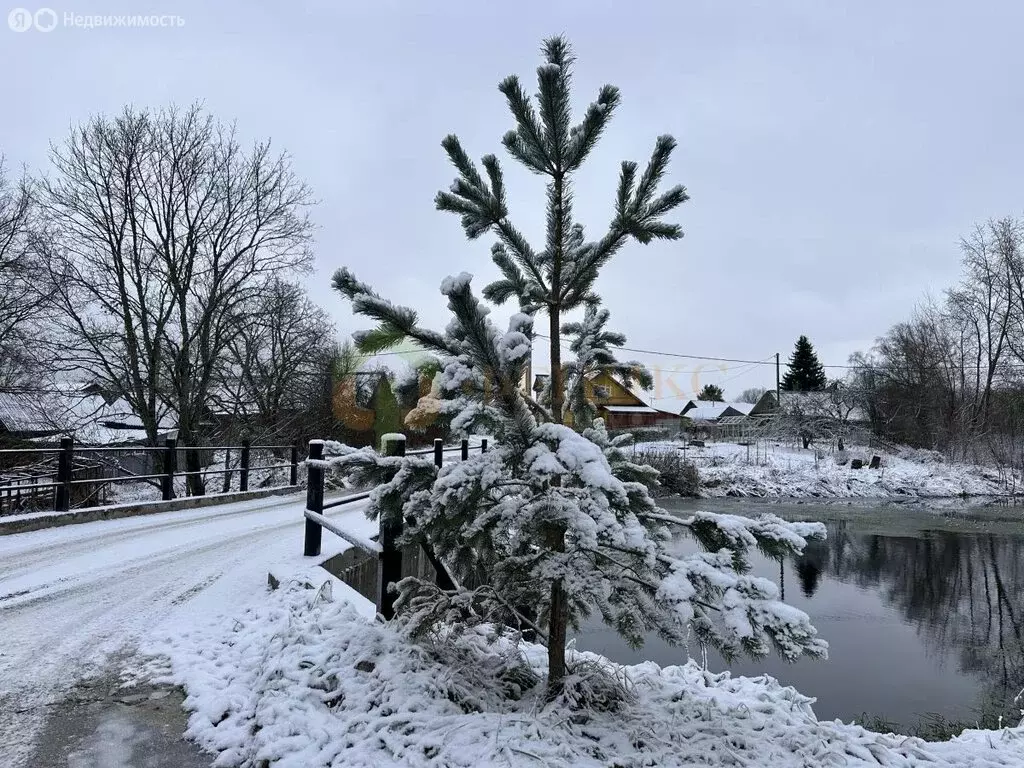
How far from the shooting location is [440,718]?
255cm

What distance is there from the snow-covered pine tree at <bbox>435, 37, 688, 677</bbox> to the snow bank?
1400 millimetres

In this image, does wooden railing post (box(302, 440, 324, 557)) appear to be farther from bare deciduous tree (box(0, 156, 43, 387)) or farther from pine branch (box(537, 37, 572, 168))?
bare deciduous tree (box(0, 156, 43, 387))

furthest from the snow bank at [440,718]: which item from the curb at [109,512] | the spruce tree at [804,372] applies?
the spruce tree at [804,372]

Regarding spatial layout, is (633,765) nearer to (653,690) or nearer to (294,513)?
(653,690)

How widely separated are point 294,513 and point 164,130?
43.9 ft

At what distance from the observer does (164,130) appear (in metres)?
17.4

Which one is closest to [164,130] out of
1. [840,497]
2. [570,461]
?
[570,461]

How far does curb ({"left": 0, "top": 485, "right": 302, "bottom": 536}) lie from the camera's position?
7312 mm

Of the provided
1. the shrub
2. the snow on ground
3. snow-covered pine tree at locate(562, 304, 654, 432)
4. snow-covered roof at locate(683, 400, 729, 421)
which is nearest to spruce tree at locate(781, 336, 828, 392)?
snow-covered roof at locate(683, 400, 729, 421)

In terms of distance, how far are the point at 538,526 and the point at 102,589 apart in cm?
418

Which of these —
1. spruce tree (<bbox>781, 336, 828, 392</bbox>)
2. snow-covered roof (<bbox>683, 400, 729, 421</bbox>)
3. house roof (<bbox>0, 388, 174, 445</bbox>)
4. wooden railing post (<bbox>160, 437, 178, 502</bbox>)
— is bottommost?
wooden railing post (<bbox>160, 437, 178, 502</bbox>)

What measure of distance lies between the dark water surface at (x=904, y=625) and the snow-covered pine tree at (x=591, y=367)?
3327mm

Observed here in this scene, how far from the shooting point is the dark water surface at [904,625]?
5.86 m

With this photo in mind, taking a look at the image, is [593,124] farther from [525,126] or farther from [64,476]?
[64,476]
